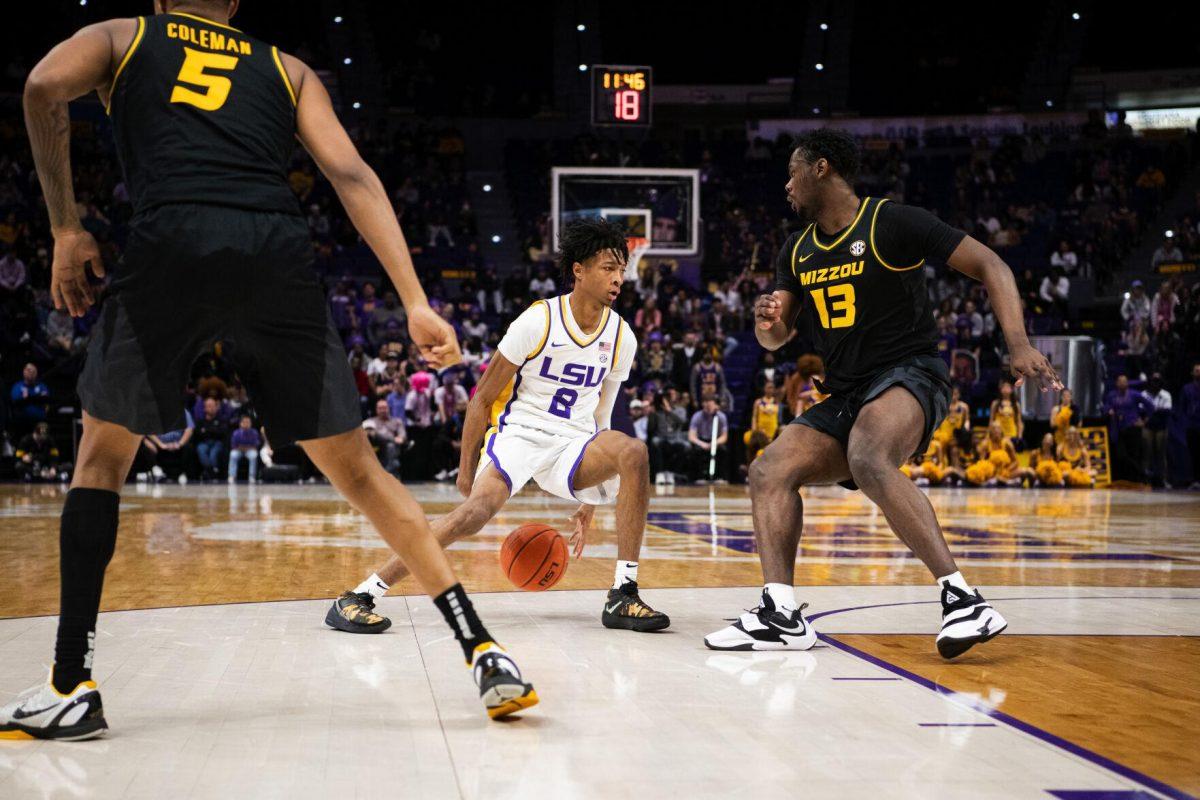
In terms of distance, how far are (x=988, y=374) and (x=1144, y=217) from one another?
31.7 ft

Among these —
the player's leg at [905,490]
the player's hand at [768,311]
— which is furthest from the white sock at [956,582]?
the player's hand at [768,311]

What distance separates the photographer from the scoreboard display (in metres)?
23.0

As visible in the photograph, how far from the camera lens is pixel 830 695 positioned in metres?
3.50

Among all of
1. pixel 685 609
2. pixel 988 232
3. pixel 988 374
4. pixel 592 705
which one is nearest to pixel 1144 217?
pixel 988 232

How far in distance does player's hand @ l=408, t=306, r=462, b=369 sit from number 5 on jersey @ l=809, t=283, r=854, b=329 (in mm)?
2150

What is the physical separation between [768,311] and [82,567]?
8.51 ft

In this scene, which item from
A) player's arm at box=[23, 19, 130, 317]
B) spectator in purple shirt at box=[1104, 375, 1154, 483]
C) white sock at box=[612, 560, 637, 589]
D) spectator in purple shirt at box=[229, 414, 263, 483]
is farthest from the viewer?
spectator in purple shirt at box=[1104, 375, 1154, 483]

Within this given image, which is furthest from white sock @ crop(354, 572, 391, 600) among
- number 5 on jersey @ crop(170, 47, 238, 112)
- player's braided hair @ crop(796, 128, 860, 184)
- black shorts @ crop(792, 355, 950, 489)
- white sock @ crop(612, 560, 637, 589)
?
player's braided hair @ crop(796, 128, 860, 184)

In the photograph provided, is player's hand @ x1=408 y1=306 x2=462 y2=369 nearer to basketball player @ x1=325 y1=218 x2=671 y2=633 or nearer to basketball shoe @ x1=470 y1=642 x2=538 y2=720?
basketball shoe @ x1=470 y1=642 x2=538 y2=720

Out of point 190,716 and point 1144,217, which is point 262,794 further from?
point 1144,217

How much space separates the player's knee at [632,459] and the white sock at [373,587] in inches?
41.7

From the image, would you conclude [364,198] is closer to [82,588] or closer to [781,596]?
[82,588]

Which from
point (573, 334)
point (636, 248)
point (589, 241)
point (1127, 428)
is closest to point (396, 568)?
point (573, 334)

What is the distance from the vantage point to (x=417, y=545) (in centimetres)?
327
